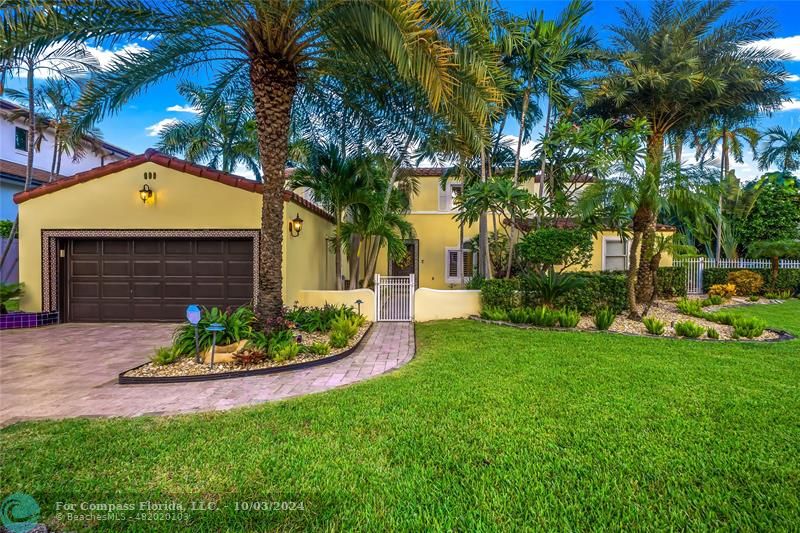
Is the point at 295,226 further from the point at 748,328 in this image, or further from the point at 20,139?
the point at 20,139

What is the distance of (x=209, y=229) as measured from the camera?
9.94 meters

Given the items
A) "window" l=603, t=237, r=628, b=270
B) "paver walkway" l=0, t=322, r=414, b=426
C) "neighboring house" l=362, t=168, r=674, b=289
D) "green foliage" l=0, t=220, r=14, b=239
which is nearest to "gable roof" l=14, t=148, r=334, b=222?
"paver walkway" l=0, t=322, r=414, b=426

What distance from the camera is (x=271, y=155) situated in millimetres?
6762

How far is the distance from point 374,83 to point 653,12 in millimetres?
10808

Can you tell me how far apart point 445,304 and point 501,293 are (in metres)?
1.62

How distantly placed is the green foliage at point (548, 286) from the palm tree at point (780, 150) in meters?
21.3

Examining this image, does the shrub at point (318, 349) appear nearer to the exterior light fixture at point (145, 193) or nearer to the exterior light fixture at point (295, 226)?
the exterior light fixture at point (295, 226)

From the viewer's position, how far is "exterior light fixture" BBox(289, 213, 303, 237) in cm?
1033

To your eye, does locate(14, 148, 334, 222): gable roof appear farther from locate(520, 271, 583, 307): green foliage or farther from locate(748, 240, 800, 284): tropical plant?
locate(748, 240, 800, 284): tropical plant

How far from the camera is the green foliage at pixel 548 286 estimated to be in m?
9.60

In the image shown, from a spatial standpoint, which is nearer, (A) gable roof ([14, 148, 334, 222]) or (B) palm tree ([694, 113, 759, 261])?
(A) gable roof ([14, 148, 334, 222])

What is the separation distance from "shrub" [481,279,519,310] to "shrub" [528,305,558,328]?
940 mm

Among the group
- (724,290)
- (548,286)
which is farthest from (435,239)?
(724,290)

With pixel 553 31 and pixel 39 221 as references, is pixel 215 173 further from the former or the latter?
pixel 553 31
